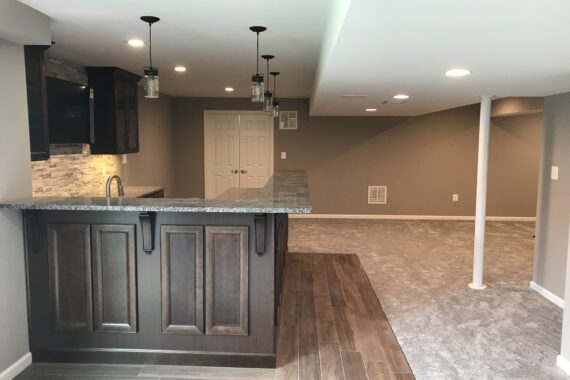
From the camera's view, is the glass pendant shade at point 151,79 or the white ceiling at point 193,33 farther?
the glass pendant shade at point 151,79

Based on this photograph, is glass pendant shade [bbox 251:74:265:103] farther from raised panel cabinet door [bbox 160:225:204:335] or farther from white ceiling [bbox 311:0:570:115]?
raised panel cabinet door [bbox 160:225:204:335]

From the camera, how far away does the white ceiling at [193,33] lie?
2711 mm

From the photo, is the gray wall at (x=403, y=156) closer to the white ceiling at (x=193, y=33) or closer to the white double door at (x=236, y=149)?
the white double door at (x=236, y=149)

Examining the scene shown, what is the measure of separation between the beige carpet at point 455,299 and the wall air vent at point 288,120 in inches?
75.5

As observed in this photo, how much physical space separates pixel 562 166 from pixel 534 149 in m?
4.05

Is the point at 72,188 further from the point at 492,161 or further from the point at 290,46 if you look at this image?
the point at 492,161

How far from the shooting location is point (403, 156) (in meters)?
7.84

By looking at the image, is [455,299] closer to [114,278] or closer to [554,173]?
[554,173]

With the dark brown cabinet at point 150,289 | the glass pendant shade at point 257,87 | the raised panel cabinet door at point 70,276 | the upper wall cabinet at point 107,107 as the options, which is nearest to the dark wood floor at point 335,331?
the dark brown cabinet at point 150,289

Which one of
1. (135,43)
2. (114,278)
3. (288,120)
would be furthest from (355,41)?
(288,120)

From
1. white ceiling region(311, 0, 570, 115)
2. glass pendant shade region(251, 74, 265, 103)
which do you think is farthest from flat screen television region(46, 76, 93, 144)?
white ceiling region(311, 0, 570, 115)

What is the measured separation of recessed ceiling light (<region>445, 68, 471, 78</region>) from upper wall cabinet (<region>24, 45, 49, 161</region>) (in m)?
2.65

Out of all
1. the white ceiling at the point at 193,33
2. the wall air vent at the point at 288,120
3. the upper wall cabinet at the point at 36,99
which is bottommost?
the upper wall cabinet at the point at 36,99

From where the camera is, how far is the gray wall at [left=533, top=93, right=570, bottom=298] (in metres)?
3.96
